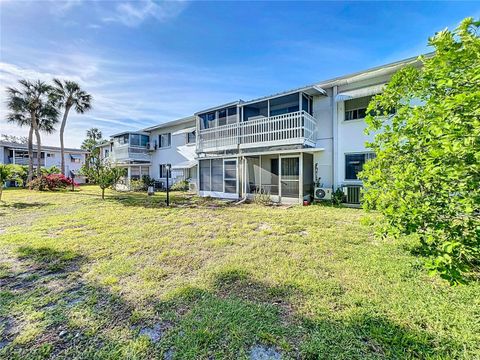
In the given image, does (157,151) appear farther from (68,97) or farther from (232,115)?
(68,97)

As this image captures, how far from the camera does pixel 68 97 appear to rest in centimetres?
2464

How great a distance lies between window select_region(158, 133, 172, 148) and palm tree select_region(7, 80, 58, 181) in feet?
41.6

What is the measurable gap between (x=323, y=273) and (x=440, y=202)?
2260 millimetres

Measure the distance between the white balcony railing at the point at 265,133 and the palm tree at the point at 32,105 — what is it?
807 inches

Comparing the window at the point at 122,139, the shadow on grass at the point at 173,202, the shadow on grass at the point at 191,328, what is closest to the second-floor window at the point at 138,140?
the window at the point at 122,139

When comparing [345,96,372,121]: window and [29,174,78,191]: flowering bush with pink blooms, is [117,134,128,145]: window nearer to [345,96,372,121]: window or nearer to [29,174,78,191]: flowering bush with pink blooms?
[29,174,78,191]: flowering bush with pink blooms

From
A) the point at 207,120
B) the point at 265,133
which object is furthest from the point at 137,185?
the point at 265,133

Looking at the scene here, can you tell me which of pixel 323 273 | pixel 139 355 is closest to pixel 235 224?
pixel 323 273

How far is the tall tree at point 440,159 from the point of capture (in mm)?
2289

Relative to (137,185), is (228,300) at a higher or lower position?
lower

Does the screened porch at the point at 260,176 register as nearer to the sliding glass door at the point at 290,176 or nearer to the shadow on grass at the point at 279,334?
the sliding glass door at the point at 290,176

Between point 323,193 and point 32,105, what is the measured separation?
29.5 metres

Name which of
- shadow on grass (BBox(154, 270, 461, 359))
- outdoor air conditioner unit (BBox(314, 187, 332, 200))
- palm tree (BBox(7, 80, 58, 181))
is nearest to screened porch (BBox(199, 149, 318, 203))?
outdoor air conditioner unit (BBox(314, 187, 332, 200))

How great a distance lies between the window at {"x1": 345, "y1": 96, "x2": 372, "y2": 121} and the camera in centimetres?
1139
